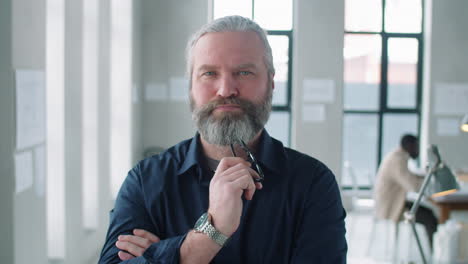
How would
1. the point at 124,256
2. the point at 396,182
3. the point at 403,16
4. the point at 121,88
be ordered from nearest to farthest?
1. the point at 124,256
2. the point at 396,182
3. the point at 121,88
4. the point at 403,16

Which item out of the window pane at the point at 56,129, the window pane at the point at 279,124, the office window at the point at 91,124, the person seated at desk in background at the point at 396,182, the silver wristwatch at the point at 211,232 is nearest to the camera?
the silver wristwatch at the point at 211,232

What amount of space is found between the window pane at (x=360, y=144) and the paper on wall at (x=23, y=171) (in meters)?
5.80

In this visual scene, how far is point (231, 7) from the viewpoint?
7.18 meters

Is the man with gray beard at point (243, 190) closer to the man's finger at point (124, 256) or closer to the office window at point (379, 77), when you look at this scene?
the man's finger at point (124, 256)

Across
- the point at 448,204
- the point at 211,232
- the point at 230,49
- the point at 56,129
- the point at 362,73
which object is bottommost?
the point at 448,204

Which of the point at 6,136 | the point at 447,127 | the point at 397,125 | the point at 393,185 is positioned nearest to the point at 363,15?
the point at 397,125

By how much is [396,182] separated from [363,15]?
11.9 ft

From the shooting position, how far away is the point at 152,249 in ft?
4.78

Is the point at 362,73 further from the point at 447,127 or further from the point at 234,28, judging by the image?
the point at 234,28

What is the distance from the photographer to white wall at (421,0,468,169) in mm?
7223

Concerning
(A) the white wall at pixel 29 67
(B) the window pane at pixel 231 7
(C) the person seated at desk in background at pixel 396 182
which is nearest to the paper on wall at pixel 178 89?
(B) the window pane at pixel 231 7

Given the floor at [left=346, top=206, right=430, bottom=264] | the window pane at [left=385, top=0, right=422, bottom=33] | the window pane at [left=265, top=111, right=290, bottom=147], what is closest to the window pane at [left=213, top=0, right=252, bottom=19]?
the window pane at [left=265, top=111, right=290, bottom=147]

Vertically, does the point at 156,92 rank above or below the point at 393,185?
above

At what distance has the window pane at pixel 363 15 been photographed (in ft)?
24.9
